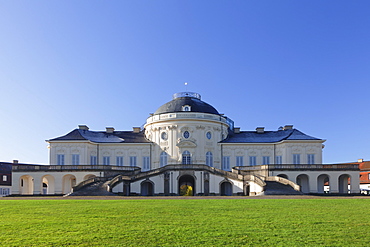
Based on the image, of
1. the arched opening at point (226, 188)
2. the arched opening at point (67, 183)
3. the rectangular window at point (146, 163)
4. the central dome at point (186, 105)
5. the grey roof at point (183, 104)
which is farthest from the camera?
the rectangular window at point (146, 163)

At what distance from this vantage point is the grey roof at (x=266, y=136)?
61522 millimetres

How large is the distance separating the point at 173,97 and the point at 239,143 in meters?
13.3

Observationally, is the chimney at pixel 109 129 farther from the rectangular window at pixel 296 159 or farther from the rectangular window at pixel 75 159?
the rectangular window at pixel 296 159

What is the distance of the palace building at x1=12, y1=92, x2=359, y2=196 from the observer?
2080 inches

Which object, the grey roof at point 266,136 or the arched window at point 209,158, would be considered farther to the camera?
the grey roof at point 266,136

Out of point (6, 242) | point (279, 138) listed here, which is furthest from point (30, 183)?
point (6, 242)

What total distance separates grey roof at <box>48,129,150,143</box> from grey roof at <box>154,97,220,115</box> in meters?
5.60

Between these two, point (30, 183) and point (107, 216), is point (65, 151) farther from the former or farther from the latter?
point (107, 216)

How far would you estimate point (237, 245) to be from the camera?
1149cm

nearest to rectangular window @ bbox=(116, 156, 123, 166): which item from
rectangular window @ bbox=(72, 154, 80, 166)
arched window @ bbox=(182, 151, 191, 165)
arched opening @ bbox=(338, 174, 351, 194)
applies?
rectangular window @ bbox=(72, 154, 80, 166)

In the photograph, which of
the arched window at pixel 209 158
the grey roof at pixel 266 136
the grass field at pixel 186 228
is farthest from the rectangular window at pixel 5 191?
the grass field at pixel 186 228

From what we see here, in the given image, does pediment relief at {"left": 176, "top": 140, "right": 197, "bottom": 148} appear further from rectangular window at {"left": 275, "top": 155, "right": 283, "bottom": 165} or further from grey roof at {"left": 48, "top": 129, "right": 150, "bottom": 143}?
rectangular window at {"left": 275, "top": 155, "right": 283, "bottom": 165}

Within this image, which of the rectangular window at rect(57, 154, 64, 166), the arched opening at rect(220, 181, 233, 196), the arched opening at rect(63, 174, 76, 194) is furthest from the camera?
the rectangular window at rect(57, 154, 64, 166)

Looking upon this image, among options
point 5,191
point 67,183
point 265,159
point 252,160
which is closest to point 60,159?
point 67,183
